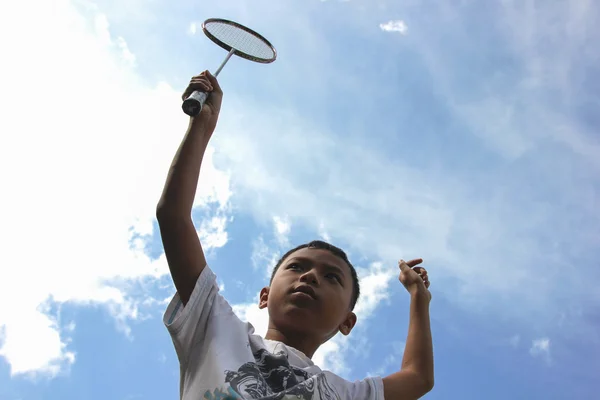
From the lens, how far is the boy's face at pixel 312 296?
390 cm

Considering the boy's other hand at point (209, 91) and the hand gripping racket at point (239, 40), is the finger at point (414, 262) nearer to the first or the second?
the boy's other hand at point (209, 91)

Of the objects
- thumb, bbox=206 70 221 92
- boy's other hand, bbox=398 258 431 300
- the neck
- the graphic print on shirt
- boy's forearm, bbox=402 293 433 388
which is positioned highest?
thumb, bbox=206 70 221 92

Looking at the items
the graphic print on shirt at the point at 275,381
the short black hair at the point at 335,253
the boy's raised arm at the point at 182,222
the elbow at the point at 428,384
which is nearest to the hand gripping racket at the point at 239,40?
the short black hair at the point at 335,253

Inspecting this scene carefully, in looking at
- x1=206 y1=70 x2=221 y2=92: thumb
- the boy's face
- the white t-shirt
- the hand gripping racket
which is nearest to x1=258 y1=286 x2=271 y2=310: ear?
the boy's face

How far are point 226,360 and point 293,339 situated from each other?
37.0 inches

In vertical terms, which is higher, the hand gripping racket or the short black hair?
the hand gripping racket

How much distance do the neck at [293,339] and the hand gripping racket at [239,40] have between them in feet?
12.7

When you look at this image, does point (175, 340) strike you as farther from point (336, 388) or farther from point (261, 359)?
Result: point (336, 388)

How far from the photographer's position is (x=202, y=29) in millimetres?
6680

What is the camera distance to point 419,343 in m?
4.35

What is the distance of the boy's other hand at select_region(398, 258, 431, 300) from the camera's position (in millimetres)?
4945

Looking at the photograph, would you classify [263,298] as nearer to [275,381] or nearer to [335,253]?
[335,253]

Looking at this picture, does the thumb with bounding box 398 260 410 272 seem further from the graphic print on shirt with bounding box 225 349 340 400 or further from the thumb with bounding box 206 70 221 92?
the thumb with bounding box 206 70 221 92

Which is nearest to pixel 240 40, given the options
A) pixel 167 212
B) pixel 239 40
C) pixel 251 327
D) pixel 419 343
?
pixel 239 40
